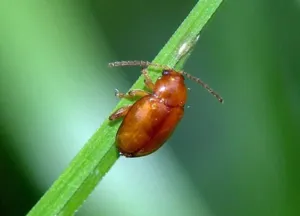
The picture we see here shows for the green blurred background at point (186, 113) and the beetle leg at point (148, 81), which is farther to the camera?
the green blurred background at point (186, 113)

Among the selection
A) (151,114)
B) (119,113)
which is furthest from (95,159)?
(151,114)

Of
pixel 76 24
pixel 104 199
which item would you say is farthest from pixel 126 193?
pixel 76 24

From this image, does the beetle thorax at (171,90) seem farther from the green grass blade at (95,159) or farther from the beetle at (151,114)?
the green grass blade at (95,159)

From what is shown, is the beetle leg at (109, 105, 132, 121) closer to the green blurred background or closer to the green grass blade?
the green grass blade

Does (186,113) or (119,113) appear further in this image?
(186,113)

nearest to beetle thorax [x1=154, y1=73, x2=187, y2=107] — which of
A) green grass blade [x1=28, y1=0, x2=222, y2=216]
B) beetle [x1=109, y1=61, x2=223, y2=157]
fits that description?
beetle [x1=109, y1=61, x2=223, y2=157]

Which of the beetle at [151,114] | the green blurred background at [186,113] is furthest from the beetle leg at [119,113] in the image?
the green blurred background at [186,113]

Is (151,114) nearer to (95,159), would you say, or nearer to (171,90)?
(171,90)
